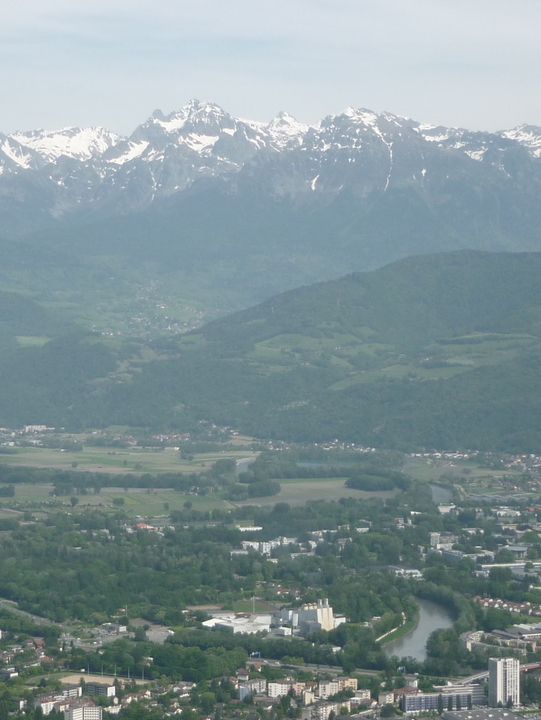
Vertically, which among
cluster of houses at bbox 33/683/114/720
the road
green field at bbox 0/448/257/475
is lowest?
green field at bbox 0/448/257/475

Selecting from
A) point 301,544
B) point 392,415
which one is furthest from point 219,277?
point 301,544

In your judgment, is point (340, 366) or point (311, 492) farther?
point (340, 366)

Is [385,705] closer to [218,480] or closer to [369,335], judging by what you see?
[218,480]

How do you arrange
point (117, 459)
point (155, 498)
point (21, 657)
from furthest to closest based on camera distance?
1. point (117, 459)
2. point (155, 498)
3. point (21, 657)

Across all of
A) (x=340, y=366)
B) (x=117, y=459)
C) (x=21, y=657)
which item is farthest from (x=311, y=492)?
(x=340, y=366)

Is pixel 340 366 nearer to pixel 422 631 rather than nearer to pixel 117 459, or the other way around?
pixel 117 459

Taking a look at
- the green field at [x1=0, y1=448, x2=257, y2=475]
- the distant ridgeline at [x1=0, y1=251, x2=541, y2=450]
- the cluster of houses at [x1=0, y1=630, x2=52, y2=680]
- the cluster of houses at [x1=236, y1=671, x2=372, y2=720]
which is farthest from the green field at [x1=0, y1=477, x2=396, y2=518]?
the cluster of houses at [x1=236, y1=671, x2=372, y2=720]

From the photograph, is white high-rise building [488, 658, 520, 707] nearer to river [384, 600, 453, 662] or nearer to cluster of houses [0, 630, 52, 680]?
river [384, 600, 453, 662]
